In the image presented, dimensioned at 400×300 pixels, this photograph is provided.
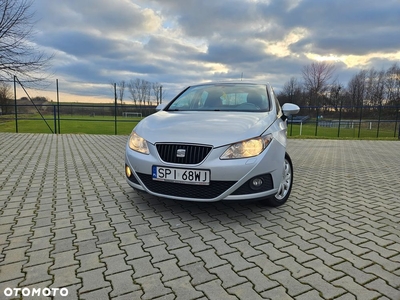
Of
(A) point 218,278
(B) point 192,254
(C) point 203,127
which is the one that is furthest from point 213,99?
(A) point 218,278

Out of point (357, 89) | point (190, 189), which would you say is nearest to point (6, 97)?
point (190, 189)

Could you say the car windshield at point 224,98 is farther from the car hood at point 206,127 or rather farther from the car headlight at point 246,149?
the car headlight at point 246,149

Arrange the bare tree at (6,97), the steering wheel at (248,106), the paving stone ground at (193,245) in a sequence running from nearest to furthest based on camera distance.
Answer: the paving stone ground at (193,245)
the steering wheel at (248,106)
the bare tree at (6,97)

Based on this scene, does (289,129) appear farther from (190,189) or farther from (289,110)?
(190,189)

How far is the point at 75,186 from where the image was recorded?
429 centimetres

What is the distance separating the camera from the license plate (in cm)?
271

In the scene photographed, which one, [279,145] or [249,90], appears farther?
[249,90]

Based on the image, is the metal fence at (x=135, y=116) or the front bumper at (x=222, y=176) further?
the metal fence at (x=135, y=116)

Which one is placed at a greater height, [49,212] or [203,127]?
[203,127]

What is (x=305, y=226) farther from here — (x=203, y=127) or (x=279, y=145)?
(x=203, y=127)

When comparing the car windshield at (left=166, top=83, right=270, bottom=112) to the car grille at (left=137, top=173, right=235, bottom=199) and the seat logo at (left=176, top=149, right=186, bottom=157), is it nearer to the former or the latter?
the seat logo at (left=176, top=149, right=186, bottom=157)

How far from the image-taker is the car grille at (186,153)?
2.72m

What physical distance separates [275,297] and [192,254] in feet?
2.49

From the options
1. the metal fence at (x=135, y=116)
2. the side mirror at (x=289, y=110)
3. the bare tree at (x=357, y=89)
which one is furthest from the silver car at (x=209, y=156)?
the bare tree at (x=357, y=89)
